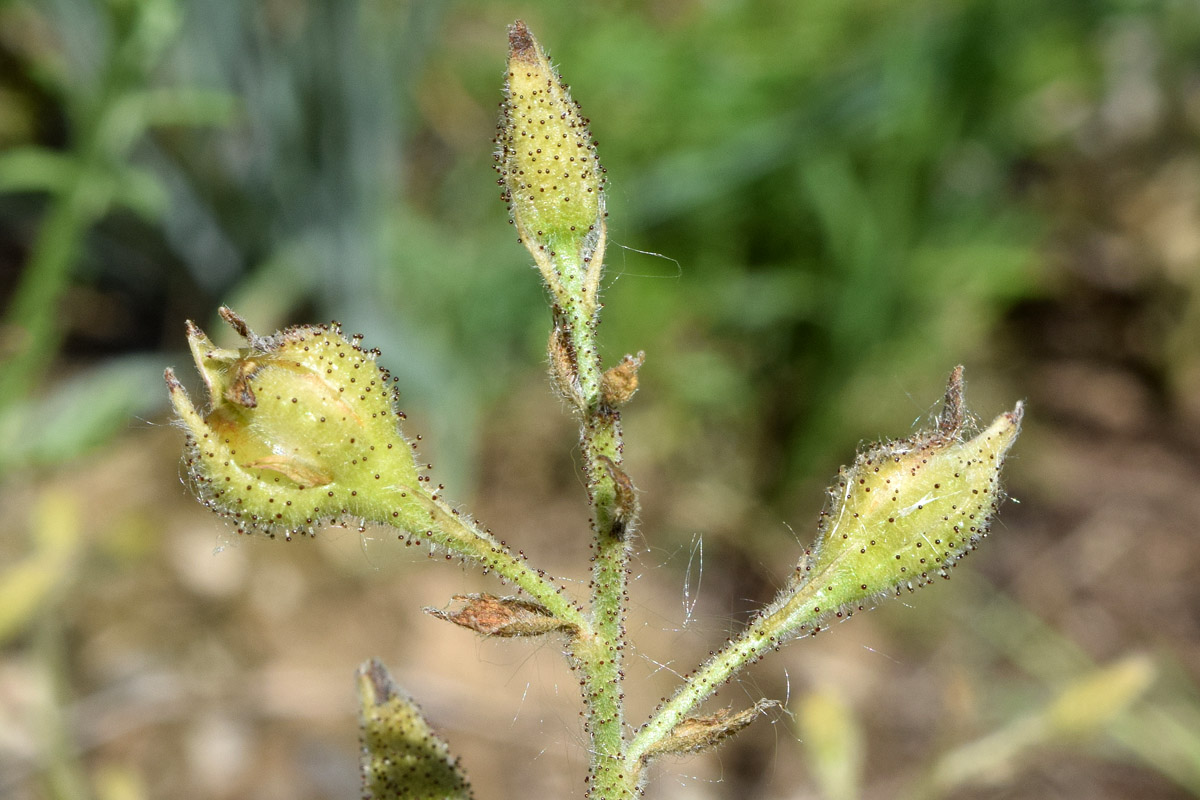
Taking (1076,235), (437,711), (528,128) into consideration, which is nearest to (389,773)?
(528,128)

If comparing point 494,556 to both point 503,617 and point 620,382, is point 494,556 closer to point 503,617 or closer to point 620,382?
point 503,617

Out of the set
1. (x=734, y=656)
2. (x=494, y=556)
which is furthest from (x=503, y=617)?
(x=734, y=656)

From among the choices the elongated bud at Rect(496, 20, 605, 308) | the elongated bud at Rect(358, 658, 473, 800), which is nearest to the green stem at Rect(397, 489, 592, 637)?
the elongated bud at Rect(358, 658, 473, 800)

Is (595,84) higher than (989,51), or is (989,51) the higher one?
(595,84)

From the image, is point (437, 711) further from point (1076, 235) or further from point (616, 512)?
point (1076, 235)

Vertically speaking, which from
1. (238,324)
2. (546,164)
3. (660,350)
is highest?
(660,350)

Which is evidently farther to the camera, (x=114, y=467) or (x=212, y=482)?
(x=114, y=467)

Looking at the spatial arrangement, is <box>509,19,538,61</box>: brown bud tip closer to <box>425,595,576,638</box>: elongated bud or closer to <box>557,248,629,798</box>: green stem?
<box>557,248,629,798</box>: green stem
